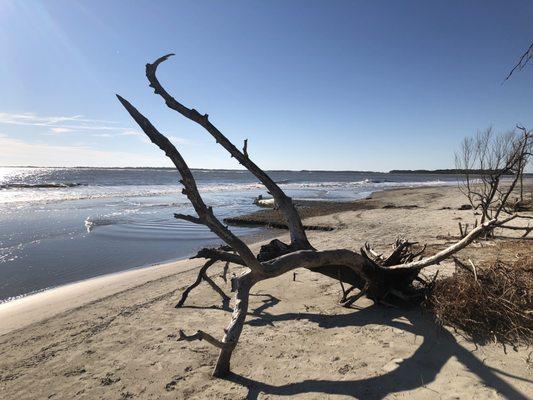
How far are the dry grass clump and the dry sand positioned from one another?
0.68 ft

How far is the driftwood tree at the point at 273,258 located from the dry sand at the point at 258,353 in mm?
288

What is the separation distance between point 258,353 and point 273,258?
1.26 meters

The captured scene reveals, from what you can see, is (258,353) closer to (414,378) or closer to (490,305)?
(414,378)

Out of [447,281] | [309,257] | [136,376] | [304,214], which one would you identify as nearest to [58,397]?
[136,376]

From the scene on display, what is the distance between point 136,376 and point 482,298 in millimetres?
3527

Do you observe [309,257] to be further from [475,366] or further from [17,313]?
[17,313]

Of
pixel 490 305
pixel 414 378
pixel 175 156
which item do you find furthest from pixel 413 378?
pixel 175 156

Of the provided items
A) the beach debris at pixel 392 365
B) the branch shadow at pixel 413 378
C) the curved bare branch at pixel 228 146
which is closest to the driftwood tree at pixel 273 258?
the curved bare branch at pixel 228 146

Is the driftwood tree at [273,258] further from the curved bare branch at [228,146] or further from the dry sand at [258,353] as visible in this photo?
the dry sand at [258,353]

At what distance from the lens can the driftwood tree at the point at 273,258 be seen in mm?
2949

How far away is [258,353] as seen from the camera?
12.1 ft

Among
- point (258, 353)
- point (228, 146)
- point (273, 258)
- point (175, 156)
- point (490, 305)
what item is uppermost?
point (228, 146)

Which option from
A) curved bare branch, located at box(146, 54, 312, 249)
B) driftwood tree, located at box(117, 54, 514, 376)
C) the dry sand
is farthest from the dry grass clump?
curved bare branch, located at box(146, 54, 312, 249)

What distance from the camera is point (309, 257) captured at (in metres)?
4.10
